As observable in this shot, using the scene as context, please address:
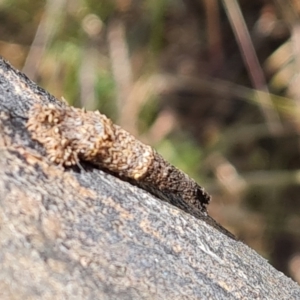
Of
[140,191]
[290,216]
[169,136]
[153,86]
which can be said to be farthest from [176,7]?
[140,191]

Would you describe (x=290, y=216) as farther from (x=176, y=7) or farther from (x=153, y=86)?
(x=176, y=7)

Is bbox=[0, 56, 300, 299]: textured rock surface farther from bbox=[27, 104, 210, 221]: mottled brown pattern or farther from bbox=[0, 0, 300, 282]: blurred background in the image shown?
bbox=[0, 0, 300, 282]: blurred background

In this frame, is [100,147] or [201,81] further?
[201,81]

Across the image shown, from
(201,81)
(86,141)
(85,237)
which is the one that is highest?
(201,81)

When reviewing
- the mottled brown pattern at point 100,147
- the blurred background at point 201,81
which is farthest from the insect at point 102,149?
the blurred background at point 201,81

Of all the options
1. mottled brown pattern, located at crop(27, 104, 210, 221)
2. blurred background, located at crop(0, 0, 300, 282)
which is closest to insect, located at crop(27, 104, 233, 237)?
mottled brown pattern, located at crop(27, 104, 210, 221)

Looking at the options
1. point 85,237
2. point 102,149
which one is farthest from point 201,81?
point 85,237

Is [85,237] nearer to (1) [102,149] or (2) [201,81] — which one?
(1) [102,149]
